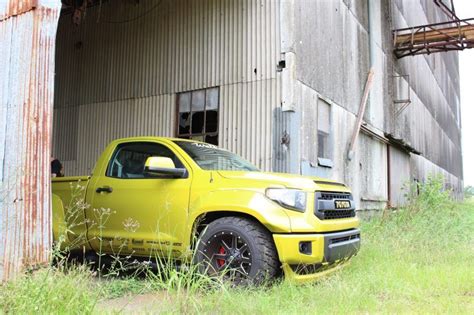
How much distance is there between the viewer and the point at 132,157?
20.7 ft

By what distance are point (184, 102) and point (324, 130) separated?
3531 mm

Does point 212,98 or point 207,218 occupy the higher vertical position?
point 212,98

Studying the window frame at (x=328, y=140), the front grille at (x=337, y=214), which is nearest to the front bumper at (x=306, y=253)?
the front grille at (x=337, y=214)

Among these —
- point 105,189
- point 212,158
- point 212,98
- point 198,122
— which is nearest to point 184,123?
point 198,122

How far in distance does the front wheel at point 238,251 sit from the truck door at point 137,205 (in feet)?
1.47

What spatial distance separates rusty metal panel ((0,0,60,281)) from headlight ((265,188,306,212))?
2441 millimetres

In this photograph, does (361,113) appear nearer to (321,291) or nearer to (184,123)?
(184,123)

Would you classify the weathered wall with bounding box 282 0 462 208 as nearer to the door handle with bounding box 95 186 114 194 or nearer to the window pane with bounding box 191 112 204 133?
the window pane with bounding box 191 112 204 133

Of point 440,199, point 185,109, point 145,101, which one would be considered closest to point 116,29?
point 145,101

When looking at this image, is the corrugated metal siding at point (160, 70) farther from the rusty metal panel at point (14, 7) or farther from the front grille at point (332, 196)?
the rusty metal panel at point (14, 7)

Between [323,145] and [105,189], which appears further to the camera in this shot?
[323,145]

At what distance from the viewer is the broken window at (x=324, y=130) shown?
10.6 metres

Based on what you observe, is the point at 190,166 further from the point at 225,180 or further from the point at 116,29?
the point at 116,29

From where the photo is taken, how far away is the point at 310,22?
10.4 m
